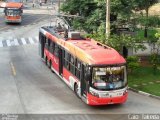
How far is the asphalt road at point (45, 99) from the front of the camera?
950 inches

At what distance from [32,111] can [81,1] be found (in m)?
18.1

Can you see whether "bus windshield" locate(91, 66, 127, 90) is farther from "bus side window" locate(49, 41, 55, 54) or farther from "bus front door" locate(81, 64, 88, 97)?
"bus side window" locate(49, 41, 55, 54)

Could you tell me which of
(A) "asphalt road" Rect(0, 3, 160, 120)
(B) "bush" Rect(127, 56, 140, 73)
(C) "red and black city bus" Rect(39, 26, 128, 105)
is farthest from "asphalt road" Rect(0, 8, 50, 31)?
(C) "red and black city bus" Rect(39, 26, 128, 105)

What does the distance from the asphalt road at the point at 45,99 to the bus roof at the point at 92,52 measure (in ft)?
9.13

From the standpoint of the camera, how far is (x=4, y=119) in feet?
74.4

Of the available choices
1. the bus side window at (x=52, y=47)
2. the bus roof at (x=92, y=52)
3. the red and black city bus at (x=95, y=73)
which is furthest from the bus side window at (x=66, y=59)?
the bus side window at (x=52, y=47)

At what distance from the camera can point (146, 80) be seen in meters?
31.7

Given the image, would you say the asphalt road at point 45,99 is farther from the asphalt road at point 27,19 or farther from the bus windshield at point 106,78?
the asphalt road at point 27,19

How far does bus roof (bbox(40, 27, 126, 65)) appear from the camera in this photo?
24547mm

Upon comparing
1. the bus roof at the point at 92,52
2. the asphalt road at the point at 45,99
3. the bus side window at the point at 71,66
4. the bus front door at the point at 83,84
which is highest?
the bus roof at the point at 92,52

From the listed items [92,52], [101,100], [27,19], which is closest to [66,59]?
[92,52]

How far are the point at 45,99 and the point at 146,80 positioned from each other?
8.84 m

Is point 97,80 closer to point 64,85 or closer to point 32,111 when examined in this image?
point 32,111

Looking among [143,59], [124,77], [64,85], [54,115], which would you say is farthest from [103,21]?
[54,115]
